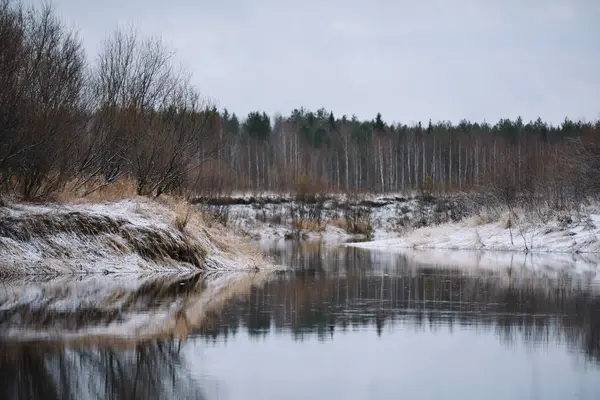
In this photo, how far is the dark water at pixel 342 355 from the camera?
26.0 feet

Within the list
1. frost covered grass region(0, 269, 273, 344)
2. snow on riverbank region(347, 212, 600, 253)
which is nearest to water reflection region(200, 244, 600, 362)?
frost covered grass region(0, 269, 273, 344)

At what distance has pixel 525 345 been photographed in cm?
1088

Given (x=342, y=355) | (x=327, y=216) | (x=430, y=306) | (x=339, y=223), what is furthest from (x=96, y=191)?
(x=327, y=216)

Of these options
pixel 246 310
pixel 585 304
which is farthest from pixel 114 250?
pixel 585 304

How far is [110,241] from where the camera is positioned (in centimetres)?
2348

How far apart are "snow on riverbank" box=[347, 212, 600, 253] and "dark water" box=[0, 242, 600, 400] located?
76.4 feet

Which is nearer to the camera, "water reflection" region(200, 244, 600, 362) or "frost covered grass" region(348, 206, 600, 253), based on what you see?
"water reflection" region(200, 244, 600, 362)

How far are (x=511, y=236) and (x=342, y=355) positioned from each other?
34.2 metres

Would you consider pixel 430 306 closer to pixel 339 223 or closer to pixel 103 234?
pixel 103 234

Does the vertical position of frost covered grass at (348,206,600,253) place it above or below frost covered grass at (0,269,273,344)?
above

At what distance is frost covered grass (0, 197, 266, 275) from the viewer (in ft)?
69.9

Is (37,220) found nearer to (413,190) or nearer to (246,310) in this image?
(246,310)

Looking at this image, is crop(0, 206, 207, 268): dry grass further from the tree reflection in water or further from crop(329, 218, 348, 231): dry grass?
crop(329, 218, 348, 231): dry grass

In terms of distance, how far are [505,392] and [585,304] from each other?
8.81 m
